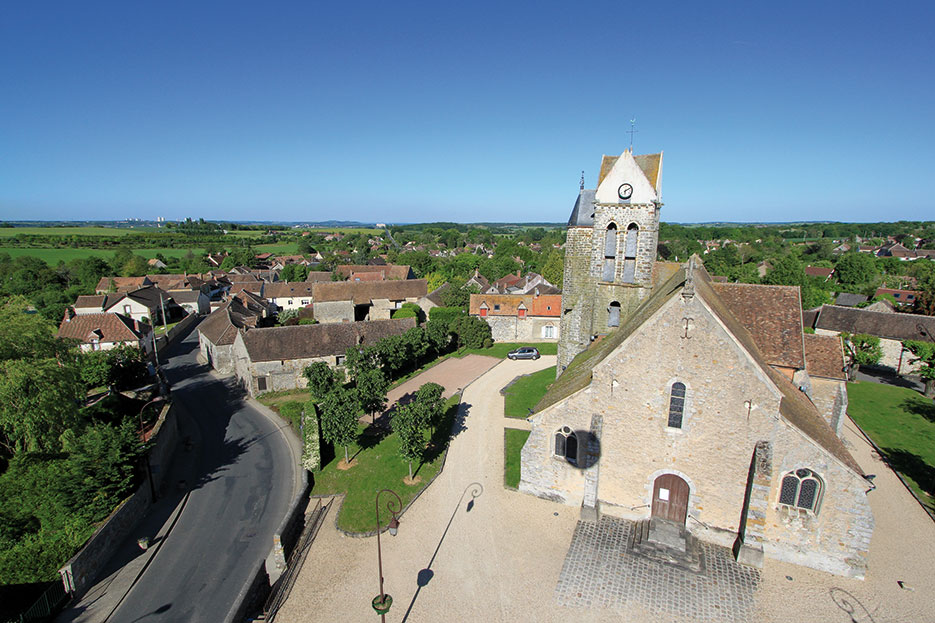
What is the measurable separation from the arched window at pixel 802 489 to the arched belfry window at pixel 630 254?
505 inches

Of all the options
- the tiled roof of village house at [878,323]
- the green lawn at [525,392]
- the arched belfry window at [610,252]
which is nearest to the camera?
the arched belfry window at [610,252]

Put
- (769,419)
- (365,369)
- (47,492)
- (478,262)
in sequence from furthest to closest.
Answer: (478,262)
(365,369)
(47,492)
(769,419)

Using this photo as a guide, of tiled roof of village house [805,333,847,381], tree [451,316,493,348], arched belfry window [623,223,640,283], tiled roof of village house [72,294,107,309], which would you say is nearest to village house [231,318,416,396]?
tree [451,316,493,348]

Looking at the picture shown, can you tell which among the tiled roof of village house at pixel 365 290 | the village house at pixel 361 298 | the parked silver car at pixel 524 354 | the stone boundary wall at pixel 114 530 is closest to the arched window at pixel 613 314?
the parked silver car at pixel 524 354

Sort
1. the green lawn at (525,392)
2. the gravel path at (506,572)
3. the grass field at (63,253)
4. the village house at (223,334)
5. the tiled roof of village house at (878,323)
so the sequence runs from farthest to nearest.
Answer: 1. the grass field at (63,253)
2. the village house at (223,334)
3. the tiled roof of village house at (878,323)
4. the green lawn at (525,392)
5. the gravel path at (506,572)

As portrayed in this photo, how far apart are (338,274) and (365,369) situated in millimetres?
62510

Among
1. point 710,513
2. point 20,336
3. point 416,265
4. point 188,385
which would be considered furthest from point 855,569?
point 416,265

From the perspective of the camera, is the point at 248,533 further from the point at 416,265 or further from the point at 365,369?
the point at 416,265

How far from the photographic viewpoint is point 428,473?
2500 centimetres

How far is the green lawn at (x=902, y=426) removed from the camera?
966 inches

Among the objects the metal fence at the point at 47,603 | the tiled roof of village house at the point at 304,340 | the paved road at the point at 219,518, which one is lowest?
the paved road at the point at 219,518

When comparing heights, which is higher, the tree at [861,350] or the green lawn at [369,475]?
the tree at [861,350]

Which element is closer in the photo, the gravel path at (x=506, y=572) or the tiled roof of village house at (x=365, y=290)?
the gravel path at (x=506, y=572)

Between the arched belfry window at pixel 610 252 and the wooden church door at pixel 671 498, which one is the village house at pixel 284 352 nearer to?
the arched belfry window at pixel 610 252
